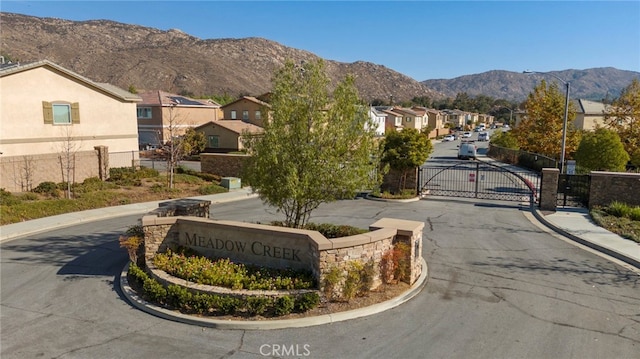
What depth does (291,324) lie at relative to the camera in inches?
374

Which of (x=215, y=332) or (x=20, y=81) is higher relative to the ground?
(x=20, y=81)

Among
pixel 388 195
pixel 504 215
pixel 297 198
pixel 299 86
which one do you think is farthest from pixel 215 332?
pixel 388 195

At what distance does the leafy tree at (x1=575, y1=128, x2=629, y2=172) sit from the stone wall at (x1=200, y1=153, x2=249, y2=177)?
23.4m

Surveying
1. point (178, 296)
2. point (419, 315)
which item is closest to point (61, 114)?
point (178, 296)

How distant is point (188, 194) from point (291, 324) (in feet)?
64.6

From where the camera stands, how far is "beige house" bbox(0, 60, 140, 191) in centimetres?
2625

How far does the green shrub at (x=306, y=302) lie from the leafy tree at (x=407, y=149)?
53.3 ft

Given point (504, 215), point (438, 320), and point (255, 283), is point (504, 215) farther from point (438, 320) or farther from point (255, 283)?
point (255, 283)

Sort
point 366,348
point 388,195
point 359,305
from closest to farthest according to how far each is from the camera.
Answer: point 366,348
point 359,305
point 388,195

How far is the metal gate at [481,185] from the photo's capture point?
26.5m

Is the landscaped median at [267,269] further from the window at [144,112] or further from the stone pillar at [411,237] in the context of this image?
the window at [144,112]

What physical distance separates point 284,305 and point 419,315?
3.05 meters

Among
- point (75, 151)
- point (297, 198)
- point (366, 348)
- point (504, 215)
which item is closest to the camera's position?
point (366, 348)
